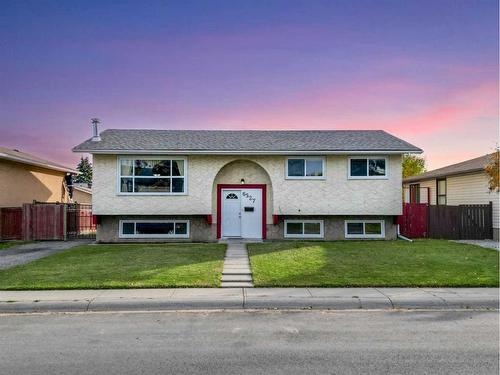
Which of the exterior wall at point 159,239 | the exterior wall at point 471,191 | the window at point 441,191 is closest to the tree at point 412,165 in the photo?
the window at point 441,191

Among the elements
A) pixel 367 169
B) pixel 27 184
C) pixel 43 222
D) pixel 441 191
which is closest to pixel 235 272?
pixel 367 169

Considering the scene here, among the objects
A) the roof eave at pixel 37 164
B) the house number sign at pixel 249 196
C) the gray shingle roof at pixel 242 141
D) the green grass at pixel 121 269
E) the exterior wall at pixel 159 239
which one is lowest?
the green grass at pixel 121 269

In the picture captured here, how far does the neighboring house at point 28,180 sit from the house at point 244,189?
18.6 feet

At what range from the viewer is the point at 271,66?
17125mm

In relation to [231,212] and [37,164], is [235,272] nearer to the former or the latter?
[231,212]

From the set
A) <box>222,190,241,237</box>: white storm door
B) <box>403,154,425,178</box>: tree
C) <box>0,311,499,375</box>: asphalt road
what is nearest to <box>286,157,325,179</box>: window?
<box>222,190,241,237</box>: white storm door

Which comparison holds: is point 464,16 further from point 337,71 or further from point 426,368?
point 426,368

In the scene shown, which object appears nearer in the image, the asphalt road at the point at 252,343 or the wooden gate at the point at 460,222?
the asphalt road at the point at 252,343

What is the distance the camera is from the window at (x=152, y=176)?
16.8m

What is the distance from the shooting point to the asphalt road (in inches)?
184

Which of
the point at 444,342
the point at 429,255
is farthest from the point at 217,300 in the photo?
the point at 429,255

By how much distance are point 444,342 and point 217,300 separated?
13.7 feet

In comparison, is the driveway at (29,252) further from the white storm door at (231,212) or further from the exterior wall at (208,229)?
the white storm door at (231,212)

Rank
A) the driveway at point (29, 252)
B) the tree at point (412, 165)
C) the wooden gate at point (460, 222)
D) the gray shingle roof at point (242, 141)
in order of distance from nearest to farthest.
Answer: the driveway at point (29, 252), the gray shingle roof at point (242, 141), the wooden gate at point (460, 222), the tree at point (412, 165)
